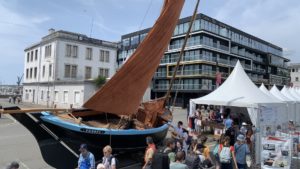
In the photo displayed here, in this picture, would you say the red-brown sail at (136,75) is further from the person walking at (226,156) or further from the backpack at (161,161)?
the person walking at (226,156)

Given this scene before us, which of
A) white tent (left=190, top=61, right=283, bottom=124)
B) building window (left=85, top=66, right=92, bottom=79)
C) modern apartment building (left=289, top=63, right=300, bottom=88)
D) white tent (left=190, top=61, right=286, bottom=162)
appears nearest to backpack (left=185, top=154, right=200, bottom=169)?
white tent (left=190, top=61, right=286, bottom=162)

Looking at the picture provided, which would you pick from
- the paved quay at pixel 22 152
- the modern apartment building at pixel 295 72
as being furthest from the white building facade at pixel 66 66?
the modern apartment building at pixel 295 72

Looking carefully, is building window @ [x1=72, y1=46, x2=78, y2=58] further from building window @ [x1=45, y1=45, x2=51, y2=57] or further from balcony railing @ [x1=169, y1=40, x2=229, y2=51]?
balcony railing @ [x1=169, y1=40, x2=229, y2=51]

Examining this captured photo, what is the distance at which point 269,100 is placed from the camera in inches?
470

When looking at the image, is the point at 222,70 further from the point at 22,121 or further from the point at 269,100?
the point at 22,121

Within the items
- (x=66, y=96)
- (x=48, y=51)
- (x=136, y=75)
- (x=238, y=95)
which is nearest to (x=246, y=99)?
(x=238, y=95)

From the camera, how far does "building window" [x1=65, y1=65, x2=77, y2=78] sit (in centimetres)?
4158

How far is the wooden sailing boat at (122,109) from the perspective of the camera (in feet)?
24.9

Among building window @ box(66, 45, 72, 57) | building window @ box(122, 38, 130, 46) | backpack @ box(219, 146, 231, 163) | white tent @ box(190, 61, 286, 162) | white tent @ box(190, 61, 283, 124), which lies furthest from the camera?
building window @ box(122, 38, 130, 46)

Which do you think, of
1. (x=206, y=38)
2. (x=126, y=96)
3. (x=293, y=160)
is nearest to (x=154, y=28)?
(x=126, y=96)

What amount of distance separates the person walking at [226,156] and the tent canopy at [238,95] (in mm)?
4855

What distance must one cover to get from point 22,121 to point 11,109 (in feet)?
1.88

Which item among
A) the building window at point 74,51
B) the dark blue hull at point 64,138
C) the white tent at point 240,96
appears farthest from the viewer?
the building window at point 74,51

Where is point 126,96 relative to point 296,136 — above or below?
above
